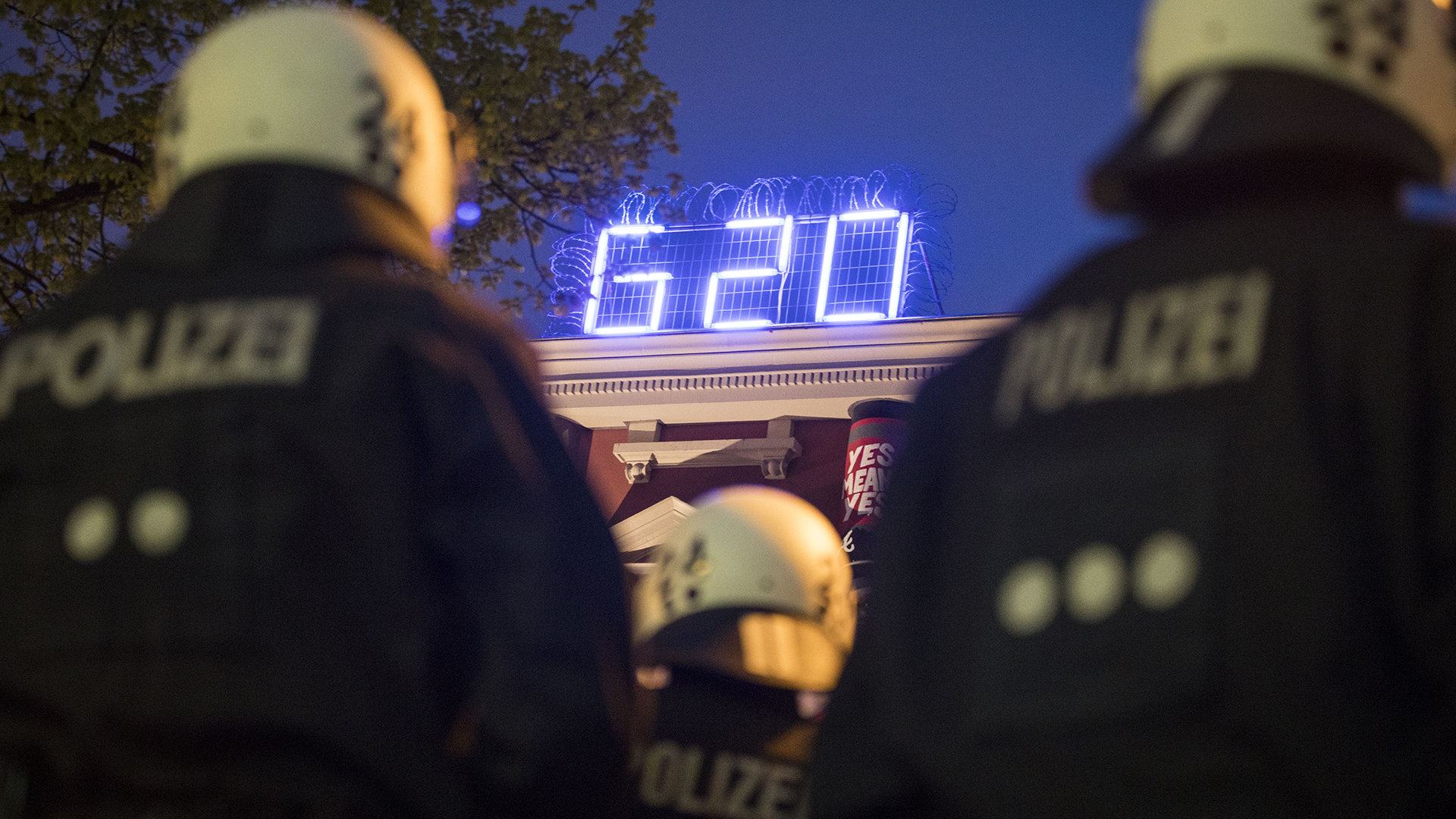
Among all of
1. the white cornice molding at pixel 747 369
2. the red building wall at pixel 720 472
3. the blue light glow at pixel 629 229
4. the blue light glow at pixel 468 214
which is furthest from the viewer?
the blue light glow at pixel 629 229

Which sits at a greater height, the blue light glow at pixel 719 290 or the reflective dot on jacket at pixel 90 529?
the blue light glow at pixel 719 290

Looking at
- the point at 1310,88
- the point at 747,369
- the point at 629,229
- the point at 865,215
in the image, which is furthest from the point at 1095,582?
the point at 629,229

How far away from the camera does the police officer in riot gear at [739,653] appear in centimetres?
316

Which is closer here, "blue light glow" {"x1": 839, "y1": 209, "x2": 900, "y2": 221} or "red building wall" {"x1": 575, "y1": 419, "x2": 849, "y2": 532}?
"red building wall" {"x1": 575, "y1": 419, "x2": 849, "y2": 532}

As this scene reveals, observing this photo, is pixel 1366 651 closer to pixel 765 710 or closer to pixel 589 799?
pixel 589 799

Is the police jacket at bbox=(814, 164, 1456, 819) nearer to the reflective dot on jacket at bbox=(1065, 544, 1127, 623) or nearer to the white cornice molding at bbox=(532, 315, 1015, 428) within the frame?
the reflective dot on jacket at bbox=(1065, 544, 1127, 623)

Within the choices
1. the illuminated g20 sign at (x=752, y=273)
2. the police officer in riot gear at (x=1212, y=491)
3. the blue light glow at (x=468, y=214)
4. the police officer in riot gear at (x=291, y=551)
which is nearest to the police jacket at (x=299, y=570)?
the police officer in riot gear at (x=291, y=551)

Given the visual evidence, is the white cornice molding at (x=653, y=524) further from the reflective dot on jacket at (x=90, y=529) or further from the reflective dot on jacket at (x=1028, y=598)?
the reflective dot on jacket at (x=1028, y=598)

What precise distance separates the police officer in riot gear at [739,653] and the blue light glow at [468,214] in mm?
4142

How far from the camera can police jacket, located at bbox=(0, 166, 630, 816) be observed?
78.4 inches

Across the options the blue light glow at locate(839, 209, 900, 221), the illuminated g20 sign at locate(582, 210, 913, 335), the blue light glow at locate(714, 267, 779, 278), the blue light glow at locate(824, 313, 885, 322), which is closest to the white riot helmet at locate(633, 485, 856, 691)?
the blue light glow at locate(824, 313, 885, 322)

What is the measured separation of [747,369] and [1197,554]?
1393 cm

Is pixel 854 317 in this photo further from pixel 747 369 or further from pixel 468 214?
pixel 468 214

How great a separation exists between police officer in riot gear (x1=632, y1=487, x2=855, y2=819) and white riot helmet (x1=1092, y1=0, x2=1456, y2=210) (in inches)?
65.7
